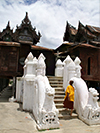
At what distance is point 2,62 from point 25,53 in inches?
138

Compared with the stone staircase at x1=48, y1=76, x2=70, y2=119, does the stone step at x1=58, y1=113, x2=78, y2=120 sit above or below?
below

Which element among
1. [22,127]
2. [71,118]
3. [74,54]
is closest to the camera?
[22,127]

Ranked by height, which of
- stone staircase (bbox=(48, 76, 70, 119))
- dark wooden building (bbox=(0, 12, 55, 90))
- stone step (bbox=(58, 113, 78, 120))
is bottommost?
stone step (bbox=(58, 113, 78, 120))

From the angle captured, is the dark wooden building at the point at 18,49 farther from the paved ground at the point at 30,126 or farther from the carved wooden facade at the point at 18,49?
the paved ground at the point at 30,126

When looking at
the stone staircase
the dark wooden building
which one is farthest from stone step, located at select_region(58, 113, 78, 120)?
the dark wooden building

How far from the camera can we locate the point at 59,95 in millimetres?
6980

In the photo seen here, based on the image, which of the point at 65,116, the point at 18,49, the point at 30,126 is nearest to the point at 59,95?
the point at 65,116

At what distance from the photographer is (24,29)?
16.2m

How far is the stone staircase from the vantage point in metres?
5.90

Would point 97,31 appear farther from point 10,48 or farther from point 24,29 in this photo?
point 10,48

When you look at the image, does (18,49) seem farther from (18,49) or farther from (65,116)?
(65,116)

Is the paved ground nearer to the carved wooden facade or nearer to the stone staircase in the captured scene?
the stone staircase

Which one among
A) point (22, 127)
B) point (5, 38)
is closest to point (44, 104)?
point (22, 127)

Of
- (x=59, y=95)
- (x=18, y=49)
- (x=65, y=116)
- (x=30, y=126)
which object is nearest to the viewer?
(x=30, y=126)
